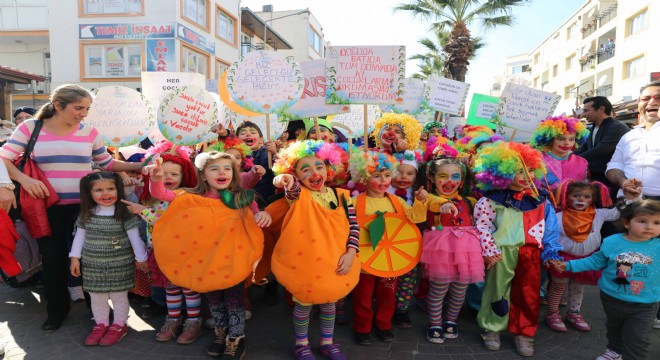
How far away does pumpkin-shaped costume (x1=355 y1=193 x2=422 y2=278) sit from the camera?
3.29m

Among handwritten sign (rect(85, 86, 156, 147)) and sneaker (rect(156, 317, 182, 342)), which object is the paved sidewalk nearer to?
sneaker (rect(156, 317, 182, 342))

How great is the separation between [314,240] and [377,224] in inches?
25.7

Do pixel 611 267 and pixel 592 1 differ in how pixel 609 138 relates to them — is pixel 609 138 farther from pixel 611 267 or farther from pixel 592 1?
pixel 592 1

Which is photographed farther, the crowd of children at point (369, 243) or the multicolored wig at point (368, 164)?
the multicolored wig at point (368, 164)

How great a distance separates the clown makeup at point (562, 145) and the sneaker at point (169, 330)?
4044mm

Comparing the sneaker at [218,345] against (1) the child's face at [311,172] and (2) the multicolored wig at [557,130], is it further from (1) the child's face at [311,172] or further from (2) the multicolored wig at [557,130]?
(2) the multicolored wig at [557,130]

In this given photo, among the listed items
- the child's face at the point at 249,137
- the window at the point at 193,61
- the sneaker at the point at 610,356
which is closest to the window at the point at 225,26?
the window at the point at 193,61

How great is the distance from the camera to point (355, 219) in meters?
3.13

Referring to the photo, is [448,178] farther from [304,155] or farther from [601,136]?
[601,136]

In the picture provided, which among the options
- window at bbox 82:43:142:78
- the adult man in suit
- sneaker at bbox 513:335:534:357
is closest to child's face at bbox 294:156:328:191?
sneaker at bbox 513:335:534:357

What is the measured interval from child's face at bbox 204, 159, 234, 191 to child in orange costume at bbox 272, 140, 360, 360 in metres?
0.39

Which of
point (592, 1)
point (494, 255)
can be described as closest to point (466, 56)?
point (494, 255)

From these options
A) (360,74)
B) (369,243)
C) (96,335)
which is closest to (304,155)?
(369,243)

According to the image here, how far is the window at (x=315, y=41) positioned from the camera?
1396 inches
